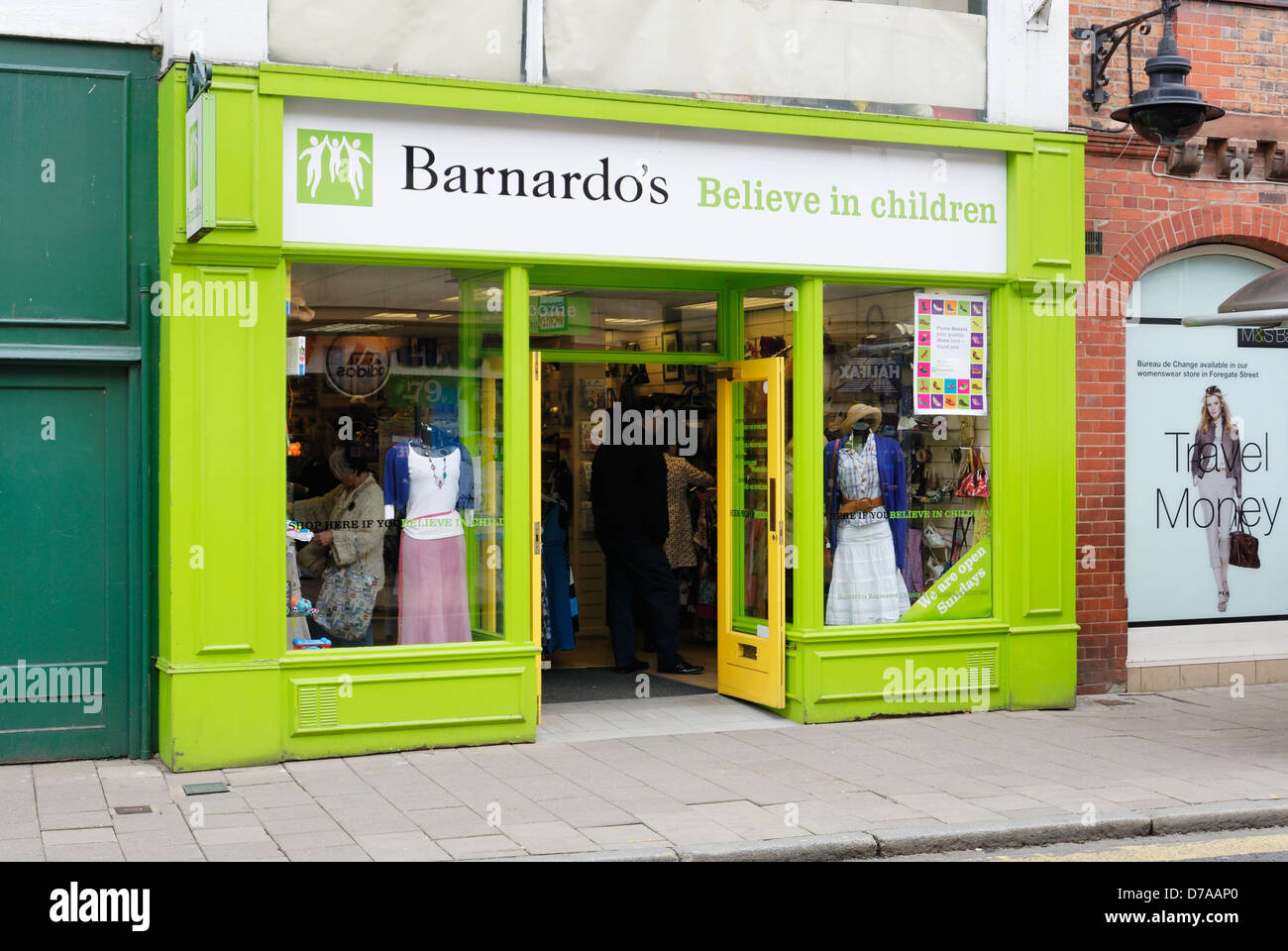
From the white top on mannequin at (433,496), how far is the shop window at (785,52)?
2.47m

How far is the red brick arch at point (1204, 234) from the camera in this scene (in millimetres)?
10789

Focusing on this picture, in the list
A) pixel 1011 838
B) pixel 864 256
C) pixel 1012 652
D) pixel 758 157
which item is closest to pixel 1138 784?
pixel 1011 838

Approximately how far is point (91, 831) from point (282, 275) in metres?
3.27

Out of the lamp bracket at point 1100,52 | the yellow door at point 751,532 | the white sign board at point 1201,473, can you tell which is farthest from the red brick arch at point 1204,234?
the yellow door at point 751,532

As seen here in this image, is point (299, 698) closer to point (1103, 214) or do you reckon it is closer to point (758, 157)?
point (758, 157)

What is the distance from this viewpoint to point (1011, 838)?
6.88m

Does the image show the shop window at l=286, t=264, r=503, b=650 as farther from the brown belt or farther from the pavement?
the brown belt

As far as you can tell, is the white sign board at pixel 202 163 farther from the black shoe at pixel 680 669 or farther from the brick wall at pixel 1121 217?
the brick wall at pixel 1121 217

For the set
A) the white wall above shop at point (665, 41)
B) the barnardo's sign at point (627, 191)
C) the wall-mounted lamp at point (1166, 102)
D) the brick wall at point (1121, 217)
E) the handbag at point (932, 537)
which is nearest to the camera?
the white wall above shop at point (665, 41)

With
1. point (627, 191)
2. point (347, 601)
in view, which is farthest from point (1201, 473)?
point (347, 601)

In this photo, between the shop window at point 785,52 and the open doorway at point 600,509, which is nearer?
the shop window at point 785,52

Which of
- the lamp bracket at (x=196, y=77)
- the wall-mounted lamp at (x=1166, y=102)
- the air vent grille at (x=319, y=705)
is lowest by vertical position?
the air vent grille at (x=319, y=705)

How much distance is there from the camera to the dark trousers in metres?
11.4

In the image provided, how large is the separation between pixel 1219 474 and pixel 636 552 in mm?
4566
